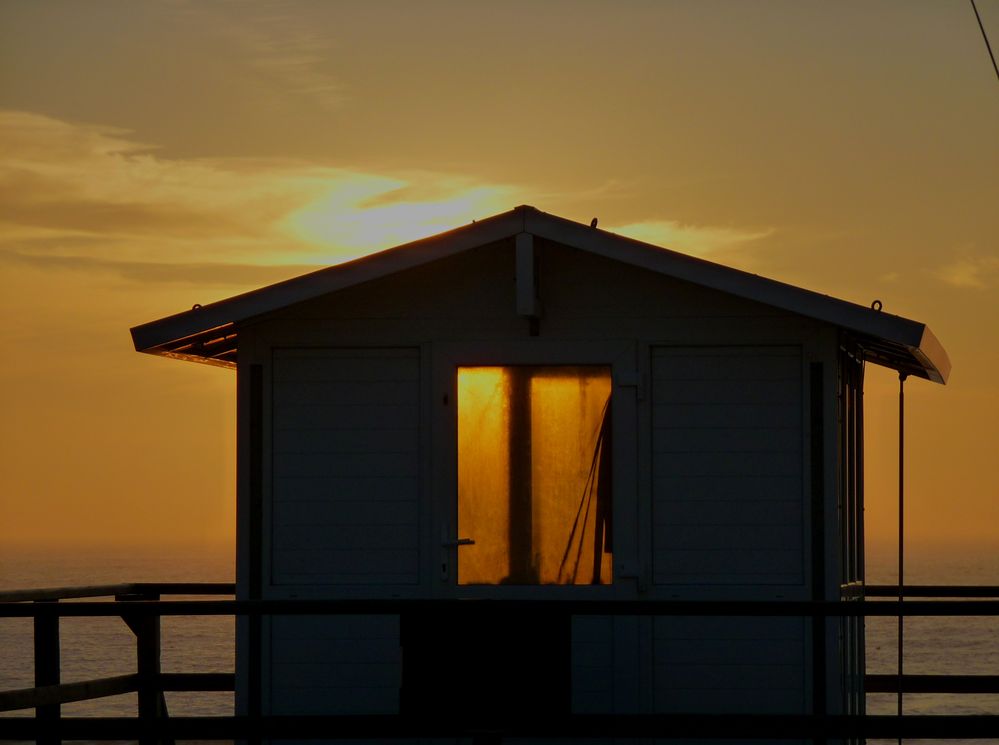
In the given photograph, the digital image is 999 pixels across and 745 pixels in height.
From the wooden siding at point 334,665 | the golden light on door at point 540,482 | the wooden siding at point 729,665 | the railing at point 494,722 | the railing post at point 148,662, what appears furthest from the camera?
the wooden siding at point 334,665

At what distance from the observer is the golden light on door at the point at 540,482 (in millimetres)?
9469

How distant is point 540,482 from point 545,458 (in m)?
0.14

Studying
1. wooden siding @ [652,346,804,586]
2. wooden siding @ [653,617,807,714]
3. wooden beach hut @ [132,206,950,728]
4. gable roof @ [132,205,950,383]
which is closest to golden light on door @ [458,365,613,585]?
wooden beach hut @ [132,206,950,728]

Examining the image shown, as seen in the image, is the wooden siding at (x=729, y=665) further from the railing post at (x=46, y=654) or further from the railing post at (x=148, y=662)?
the railing post at (x=46, y=654)

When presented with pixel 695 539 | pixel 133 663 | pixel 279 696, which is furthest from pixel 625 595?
pixel 133 663

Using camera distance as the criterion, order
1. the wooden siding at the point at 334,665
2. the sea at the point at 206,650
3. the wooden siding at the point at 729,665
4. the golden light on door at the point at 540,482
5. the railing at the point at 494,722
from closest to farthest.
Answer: the railing at the point at 494,722 < the wooden siding at the point at 729,665 < the golden light on door at the point at 540,482 < the wooden siding at the point at 334,665 < the sea at the point at 206,650

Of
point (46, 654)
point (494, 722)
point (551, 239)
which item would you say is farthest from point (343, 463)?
point (494, 722)

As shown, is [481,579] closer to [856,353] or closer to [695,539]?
[695,539]

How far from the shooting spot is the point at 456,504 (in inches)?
375

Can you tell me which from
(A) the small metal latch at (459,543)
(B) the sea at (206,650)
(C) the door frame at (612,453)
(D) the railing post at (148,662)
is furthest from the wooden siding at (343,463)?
(B) the sea at (206,650)

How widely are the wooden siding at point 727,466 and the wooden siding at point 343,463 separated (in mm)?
1466

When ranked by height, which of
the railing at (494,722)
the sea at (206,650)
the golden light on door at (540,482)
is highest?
the golden light on door at (540,482)

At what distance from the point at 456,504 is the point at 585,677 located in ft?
4.07

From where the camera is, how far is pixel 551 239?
9359 mm
